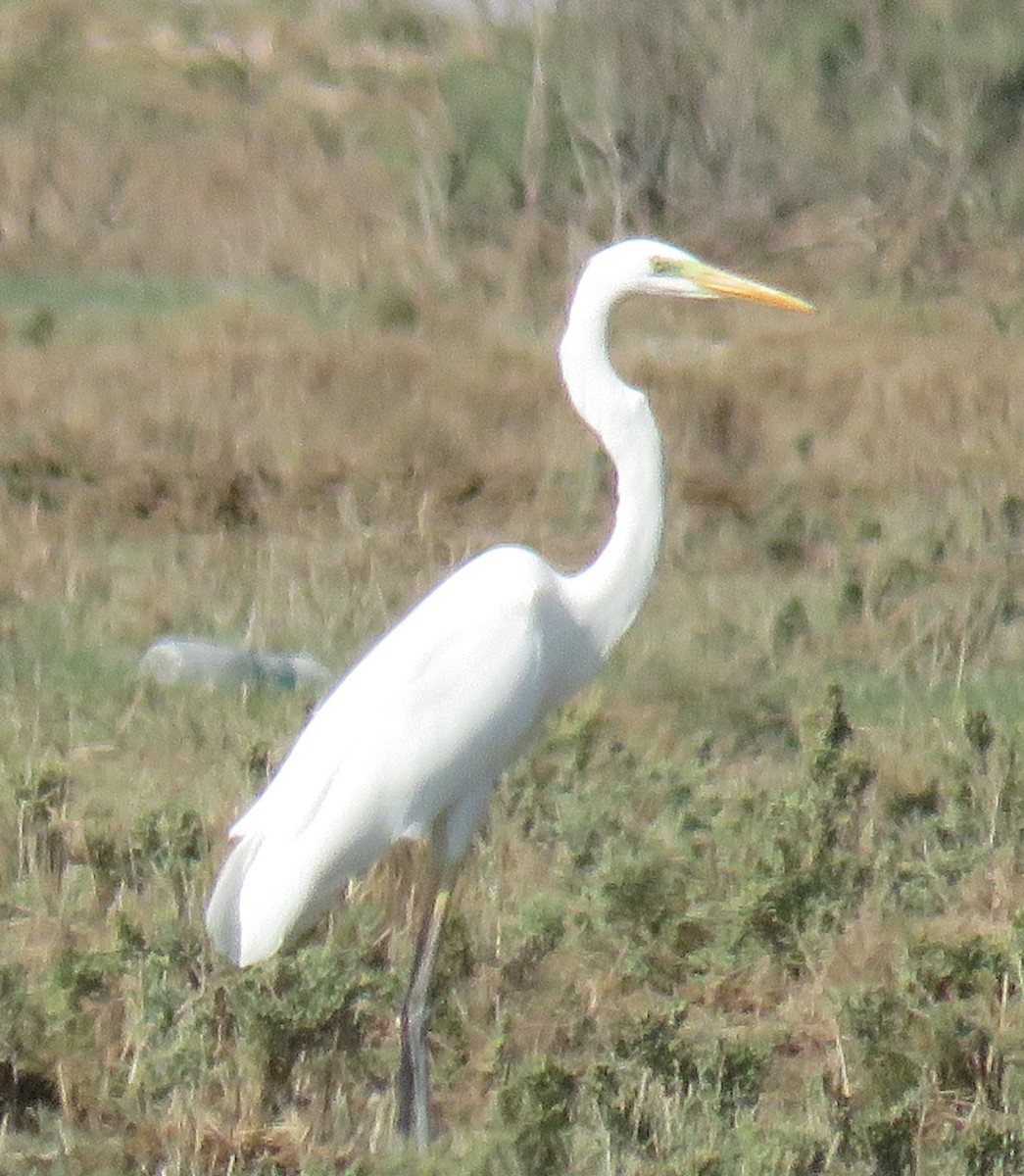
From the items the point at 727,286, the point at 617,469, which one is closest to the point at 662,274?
the point at 727,286

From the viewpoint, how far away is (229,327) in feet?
36.4

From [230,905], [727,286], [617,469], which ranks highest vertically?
[727,286]

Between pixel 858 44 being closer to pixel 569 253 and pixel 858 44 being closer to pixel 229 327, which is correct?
pixel 569 253

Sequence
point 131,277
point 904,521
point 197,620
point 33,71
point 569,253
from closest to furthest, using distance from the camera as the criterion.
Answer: point 197,620, point 904,521, point 569,253, point 131,277, point 33,71

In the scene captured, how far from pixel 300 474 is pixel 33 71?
16.5 m

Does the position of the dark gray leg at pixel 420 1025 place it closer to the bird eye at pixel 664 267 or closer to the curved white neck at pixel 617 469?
the curved white neck at pixel 617 469

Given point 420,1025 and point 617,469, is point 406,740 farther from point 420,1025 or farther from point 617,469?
point 617,469

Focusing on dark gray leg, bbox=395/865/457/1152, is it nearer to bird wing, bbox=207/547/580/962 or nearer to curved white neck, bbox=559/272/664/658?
bird wing, bbox=207/547/580/962

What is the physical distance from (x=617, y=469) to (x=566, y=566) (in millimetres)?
3757

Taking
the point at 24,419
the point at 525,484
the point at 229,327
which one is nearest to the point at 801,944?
the point at 525,484

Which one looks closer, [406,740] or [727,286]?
[406,740]

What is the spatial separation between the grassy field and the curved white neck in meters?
0.46

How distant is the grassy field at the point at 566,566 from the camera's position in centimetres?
413

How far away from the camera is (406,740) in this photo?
14.6 ft
